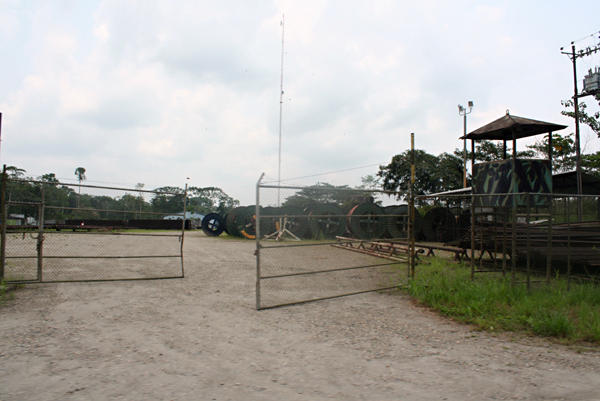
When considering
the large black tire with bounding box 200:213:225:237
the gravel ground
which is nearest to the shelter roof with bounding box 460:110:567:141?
the gravel ground

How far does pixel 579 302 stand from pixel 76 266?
1097 cm

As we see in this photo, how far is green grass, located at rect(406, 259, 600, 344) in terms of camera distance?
15.7ft

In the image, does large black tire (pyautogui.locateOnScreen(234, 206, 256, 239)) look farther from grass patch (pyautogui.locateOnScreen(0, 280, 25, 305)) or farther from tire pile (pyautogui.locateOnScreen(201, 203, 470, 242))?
grass patch (pyautogui.locateOnScreen(0, 280, 25, 305))

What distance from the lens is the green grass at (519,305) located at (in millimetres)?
4773

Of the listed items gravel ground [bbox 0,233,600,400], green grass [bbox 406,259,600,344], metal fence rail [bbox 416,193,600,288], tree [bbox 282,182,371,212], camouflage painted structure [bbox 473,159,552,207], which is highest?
camouflage painted structure [bbox 473,159,552,207]

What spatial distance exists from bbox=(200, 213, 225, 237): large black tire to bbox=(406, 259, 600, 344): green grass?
19189 mm

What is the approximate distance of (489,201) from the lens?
13.4 m

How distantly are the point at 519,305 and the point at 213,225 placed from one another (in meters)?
21.5

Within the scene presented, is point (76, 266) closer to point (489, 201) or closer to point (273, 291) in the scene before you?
point (273, 291)

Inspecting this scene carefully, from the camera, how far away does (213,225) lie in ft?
82.0

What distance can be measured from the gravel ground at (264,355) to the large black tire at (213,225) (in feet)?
60.7

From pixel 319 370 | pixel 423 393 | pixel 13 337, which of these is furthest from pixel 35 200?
pixel 423 393

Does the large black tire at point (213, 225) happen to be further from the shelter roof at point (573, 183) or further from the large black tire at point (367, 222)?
the shelter roof at point (573, 183)

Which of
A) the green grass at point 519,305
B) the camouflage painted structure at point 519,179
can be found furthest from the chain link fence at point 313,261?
the camouflage painted structure at point 519,179
